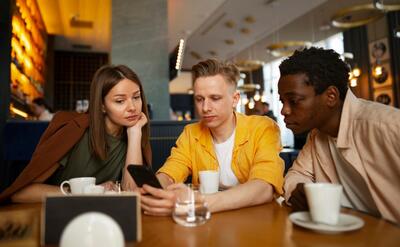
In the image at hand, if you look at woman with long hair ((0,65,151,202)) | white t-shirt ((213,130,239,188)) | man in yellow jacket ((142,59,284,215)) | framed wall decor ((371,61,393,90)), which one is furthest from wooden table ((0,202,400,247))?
framed wall decor ((371,61,393,90))

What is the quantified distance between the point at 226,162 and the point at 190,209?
752mm

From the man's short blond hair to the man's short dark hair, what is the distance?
0.35 metres

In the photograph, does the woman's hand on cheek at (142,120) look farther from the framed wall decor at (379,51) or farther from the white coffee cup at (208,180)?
the framed wall decor at (379,51)

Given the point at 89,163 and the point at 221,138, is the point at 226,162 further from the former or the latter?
the point at 89,163

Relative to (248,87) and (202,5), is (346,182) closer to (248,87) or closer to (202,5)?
(202,5)

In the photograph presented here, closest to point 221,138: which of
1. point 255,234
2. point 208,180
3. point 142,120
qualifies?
point 142,120

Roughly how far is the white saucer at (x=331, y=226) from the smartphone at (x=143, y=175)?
1.53 ft

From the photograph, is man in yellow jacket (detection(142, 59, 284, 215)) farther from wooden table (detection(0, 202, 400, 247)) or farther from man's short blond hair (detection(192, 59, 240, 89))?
wooden table (detection(0, 202, 400, 247))

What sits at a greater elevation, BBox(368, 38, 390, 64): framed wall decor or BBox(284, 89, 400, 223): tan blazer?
BBox(368, 38, 390, 64): framed wall decor

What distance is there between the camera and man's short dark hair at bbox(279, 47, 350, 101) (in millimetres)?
1365

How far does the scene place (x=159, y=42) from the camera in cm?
470

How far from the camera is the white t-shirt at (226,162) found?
5.45 ft

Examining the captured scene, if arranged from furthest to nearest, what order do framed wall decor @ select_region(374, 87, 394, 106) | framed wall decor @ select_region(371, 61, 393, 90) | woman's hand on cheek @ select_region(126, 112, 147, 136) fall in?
framed wall decor @ select_region(371, 61, 393, 90) < framed wall decor @ select_region(374, 87, 394, 106) < woman's hand on cheek @ select_region(126, 112, 147, 136)

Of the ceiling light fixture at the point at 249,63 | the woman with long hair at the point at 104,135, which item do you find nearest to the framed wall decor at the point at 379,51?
the ceiling light fixture at the point at 249,63
